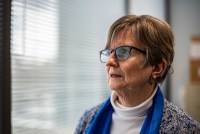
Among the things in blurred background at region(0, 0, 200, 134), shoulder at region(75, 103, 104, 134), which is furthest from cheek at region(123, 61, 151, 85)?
blurred background at region(0, 0, 200, 134)

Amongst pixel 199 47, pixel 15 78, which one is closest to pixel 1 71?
pixel 15 78

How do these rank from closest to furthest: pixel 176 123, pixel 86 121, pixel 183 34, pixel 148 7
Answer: pixel 176 123 → pixel 86 121 → pixel 148 7 → pixel 183 34

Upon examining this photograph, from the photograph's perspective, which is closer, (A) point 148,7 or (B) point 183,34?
(A) point 148,7

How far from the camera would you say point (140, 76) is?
1352 mm

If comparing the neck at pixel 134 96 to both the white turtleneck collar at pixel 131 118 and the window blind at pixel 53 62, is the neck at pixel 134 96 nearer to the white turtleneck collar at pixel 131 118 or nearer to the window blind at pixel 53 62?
the white turtleneck collar at pixel 131 118

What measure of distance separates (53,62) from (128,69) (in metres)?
0.84

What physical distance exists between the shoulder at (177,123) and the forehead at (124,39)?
42 centimetres

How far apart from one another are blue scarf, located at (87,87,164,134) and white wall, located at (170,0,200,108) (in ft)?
8.93

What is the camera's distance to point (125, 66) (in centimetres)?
133

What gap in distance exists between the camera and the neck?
139 centimetres

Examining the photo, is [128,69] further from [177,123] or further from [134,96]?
[177,123]

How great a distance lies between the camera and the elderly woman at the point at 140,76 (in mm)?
1303

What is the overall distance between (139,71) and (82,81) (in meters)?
1.11

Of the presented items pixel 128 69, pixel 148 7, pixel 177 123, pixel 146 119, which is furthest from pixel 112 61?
pixel 148 7
